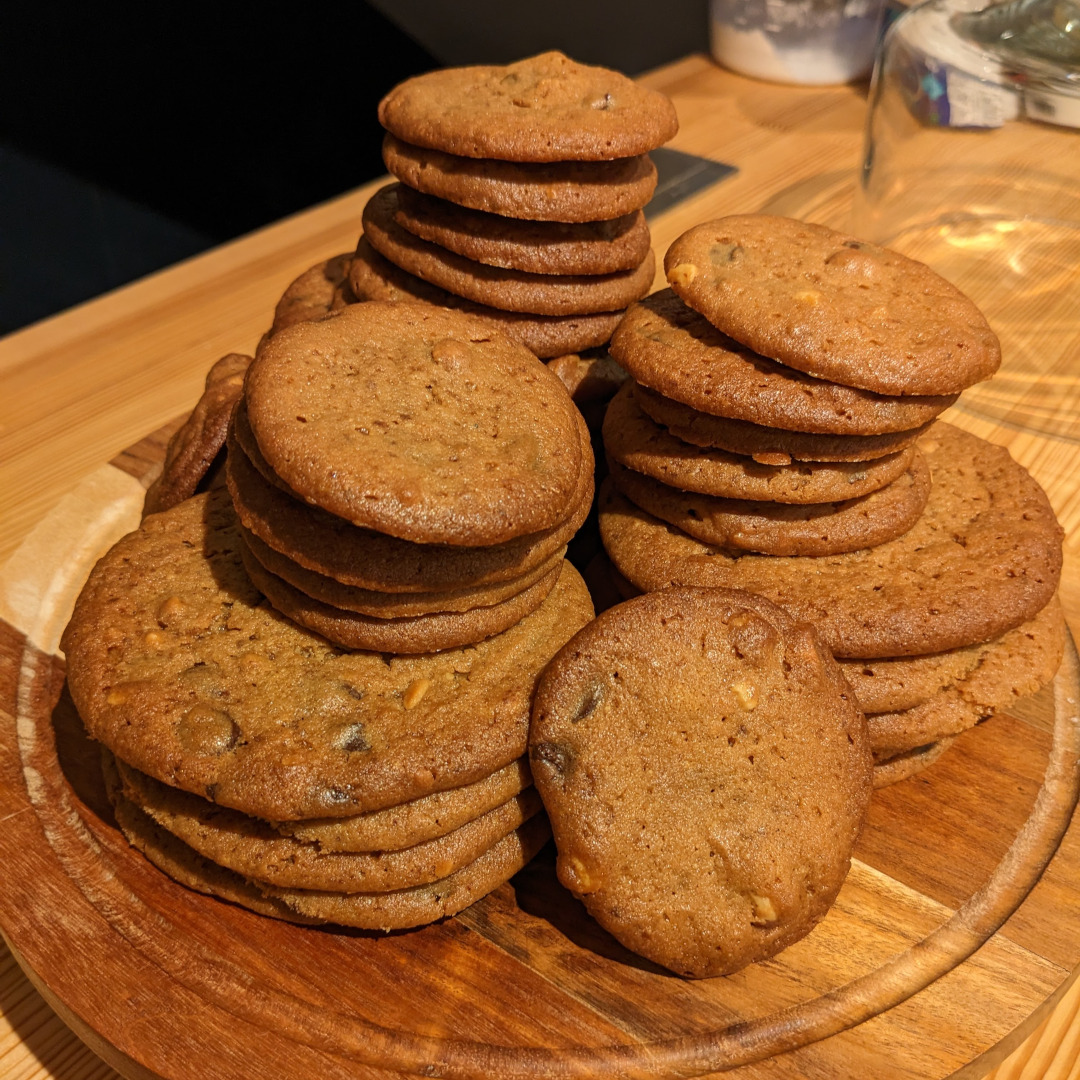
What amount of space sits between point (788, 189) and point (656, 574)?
8.66ft

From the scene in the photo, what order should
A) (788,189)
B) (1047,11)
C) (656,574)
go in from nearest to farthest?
(656,574) → (1047,11) → (788,189)

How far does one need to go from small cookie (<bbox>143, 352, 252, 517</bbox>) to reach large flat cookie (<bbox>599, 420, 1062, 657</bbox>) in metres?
0.72

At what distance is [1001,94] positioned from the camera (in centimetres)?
291

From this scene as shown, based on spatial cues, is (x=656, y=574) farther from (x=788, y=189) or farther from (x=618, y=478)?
(x=788, y=189)

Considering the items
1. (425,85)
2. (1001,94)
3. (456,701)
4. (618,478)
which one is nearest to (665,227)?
(1001,94)

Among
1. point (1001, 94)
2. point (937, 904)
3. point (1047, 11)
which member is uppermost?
point (1047, 11)

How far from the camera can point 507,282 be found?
5.95 feet

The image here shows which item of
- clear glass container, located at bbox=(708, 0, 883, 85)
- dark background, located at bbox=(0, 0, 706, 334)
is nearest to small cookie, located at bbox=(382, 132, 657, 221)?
dark background, located at bbox=(0, 0, 706, 334)

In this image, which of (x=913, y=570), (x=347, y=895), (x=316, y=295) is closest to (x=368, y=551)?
(x=347, y=895)

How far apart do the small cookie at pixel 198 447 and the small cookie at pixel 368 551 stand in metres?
0.44

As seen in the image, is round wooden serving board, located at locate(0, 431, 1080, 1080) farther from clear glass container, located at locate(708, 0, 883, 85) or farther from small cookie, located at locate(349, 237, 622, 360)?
clear glass container, located at locate(708, 0, 883, 85)

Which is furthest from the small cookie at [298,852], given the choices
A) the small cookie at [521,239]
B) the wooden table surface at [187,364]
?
the small cookie at [521,239]

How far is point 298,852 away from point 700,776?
22.0 inches

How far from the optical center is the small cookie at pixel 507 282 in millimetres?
1812
